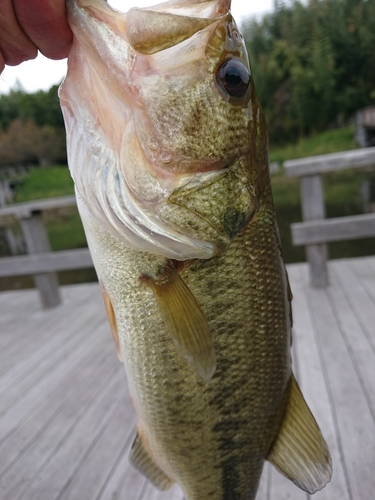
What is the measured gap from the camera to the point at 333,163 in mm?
3145

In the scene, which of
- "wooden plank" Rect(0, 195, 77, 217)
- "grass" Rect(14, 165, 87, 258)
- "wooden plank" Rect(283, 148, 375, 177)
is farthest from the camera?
"grass" Rect(14, 165, 87, 258)

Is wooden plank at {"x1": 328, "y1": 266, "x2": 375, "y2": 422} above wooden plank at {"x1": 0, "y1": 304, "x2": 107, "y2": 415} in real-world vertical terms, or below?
below

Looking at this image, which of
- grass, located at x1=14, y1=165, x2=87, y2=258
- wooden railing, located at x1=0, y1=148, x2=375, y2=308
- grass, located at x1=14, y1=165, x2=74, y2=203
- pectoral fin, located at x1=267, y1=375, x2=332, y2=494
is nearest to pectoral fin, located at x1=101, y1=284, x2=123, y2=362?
pectoral fin, located at x1=267, y1=375, x2=332, y2=494

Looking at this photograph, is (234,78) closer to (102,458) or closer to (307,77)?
(102,458)

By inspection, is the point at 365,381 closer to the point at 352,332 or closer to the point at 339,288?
the point at 352,332

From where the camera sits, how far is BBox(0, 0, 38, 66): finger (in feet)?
2.28

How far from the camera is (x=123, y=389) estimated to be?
2.38m

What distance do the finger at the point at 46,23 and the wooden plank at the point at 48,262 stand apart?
2.97 m

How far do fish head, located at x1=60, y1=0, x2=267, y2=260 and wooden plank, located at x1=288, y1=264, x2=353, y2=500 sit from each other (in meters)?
1.27

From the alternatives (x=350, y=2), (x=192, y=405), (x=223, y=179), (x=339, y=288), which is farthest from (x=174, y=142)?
(x=350, y=2)

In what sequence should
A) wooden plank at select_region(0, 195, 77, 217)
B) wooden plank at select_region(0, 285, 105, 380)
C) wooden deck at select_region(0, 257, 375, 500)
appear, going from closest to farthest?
wooden deck at select_region(0, 257, 375, 500)
wooden plank at select_region(0, 285, 105, 380)
wooden plank at select_region(0, 195, 77, 217)

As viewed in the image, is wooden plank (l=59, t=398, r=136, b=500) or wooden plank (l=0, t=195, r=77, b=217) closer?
wooden plank (l=59, t=398, r=136, b=500)

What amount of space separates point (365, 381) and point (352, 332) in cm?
53

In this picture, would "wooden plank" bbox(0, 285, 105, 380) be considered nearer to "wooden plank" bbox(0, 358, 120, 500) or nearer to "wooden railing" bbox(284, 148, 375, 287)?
"wooden plank" bbox(0, 358, 120, 500)
